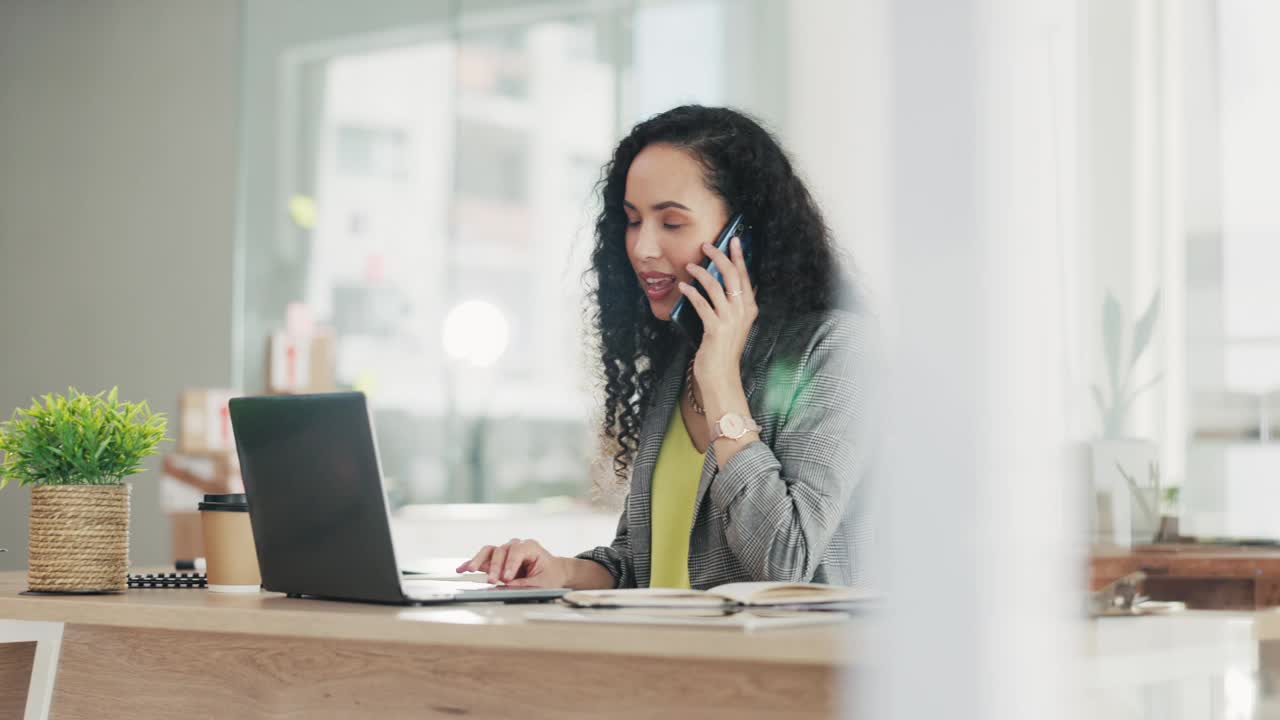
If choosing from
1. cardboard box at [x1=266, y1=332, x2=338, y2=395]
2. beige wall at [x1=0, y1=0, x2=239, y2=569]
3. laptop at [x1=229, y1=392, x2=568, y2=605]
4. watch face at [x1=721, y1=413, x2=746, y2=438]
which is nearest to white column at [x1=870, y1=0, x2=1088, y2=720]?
laptop at [x1=229, y1=392, x2=568, y2=605]

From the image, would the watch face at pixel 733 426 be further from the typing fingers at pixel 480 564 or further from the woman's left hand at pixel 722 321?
the typing fingers at pixel 480 564

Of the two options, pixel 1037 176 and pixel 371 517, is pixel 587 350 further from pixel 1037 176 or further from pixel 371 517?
pixel 1037 176

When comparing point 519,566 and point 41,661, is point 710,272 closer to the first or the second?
point 519,566

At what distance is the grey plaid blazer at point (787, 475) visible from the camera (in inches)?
61.1


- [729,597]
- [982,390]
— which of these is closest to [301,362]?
[729,597]

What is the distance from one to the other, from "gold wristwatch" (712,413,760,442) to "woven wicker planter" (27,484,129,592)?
Result: 706 mm

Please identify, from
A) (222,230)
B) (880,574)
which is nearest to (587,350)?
(880,574)

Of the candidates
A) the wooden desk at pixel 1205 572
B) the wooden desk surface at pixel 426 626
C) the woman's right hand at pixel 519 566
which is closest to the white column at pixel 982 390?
the wooden desk surface at pixel 426 626

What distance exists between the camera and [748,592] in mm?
1153

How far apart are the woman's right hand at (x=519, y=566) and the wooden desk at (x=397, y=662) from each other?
0.29 metres

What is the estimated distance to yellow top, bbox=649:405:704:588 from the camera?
183 centimetres

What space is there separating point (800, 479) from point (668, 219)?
1.51 ft

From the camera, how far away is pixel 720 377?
5.41 ft

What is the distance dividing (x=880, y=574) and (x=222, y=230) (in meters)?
4.41
